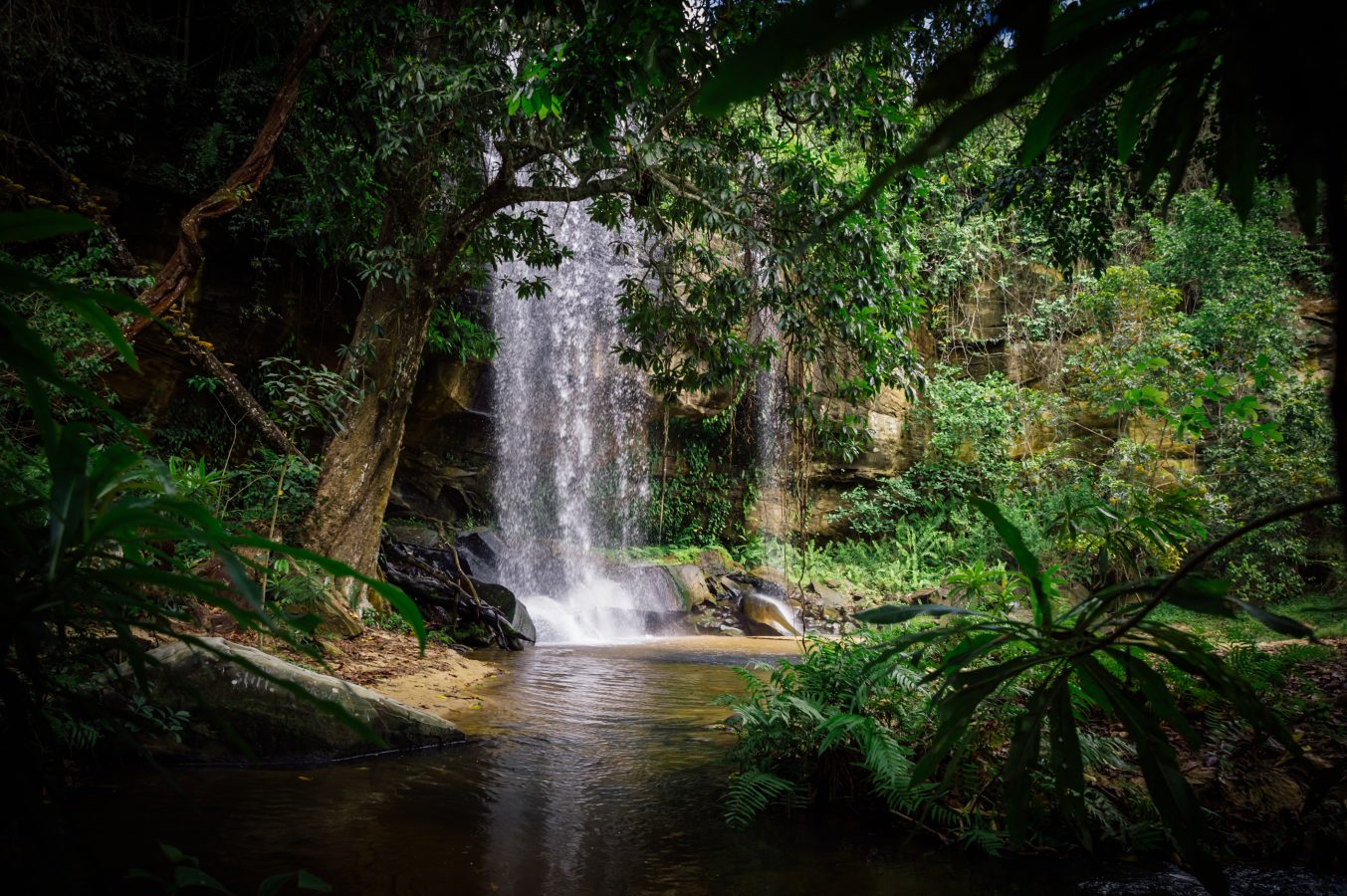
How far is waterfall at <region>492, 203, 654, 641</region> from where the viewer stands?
13.2 m

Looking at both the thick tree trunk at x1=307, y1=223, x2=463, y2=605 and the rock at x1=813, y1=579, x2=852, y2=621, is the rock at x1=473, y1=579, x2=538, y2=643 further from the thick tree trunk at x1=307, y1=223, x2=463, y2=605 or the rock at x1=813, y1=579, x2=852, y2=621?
the rock at x1=813, y1=579, x2=852, y2=621

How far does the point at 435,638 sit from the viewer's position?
24.2ft

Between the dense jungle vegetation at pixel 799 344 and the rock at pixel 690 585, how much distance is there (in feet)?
7.21

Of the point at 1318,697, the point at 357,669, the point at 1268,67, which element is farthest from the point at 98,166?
the point at 1318,697

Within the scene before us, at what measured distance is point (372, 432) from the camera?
7.12 meters

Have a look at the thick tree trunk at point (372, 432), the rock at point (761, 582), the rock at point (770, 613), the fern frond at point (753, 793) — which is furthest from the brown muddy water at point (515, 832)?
the rock at point (761, 582)

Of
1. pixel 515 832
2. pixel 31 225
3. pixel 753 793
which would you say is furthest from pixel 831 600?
pixel 31 225

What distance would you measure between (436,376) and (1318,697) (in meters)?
11.8

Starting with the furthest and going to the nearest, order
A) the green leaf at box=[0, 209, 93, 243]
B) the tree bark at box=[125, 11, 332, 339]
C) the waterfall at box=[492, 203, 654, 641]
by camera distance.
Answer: the waterfall at box=[492, 203, 654, 641], the tree bark at box=[125, 11, 332, 339], the green leaf at box=[0, 209, 93, 243]

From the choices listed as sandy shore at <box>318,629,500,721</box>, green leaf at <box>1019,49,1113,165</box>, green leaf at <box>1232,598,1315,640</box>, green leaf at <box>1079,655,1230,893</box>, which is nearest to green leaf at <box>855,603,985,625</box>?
green leaf at <box>1079,655,1230,893</box>

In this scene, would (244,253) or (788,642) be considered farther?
(788,642)

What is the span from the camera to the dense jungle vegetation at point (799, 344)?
99cm

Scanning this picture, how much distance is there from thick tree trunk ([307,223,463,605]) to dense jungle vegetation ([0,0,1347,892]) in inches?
1.6

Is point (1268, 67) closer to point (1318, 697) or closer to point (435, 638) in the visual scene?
point (1318, 697)
